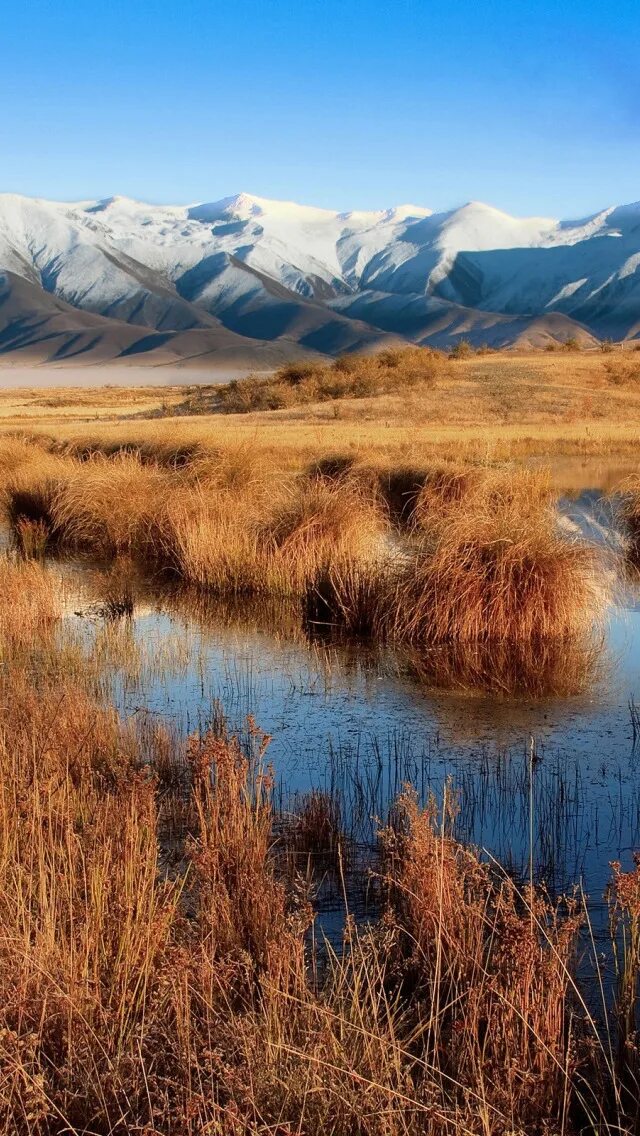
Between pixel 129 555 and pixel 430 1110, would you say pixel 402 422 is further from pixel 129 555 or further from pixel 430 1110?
pixel 430 1110

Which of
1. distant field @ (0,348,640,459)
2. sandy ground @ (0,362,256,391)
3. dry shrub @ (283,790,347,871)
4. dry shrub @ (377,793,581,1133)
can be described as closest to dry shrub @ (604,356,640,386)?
distant field @ (0,348,640,459)

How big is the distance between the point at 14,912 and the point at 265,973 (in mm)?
1035

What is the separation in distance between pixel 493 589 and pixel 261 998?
24.9 ft

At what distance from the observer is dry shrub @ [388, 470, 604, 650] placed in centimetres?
1117

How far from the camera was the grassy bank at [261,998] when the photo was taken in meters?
3.34

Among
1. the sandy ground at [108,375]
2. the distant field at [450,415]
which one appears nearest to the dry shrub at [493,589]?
the distant field at [450,415]

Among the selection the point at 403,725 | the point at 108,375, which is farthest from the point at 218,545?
the point at 108,375

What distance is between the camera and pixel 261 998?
13.0 feet

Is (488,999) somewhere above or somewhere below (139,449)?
below

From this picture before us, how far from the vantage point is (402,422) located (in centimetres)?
3778

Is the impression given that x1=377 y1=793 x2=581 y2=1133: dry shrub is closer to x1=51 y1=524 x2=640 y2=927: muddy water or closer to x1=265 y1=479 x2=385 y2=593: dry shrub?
x1=51 y1=524 x2=640 y2=927: muddy water

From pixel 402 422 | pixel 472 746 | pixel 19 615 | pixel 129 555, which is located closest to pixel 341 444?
pixel 402 422

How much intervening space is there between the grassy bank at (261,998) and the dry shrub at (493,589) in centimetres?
564

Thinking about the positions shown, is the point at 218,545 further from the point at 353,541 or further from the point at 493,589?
the point at 493,589
